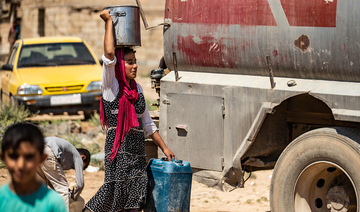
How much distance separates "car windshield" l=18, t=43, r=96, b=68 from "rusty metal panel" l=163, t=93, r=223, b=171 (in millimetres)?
5966

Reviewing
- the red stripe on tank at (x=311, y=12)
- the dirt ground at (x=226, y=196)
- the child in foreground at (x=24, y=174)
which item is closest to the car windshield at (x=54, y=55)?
Answer: the dirt ground at (x=226, y=196)

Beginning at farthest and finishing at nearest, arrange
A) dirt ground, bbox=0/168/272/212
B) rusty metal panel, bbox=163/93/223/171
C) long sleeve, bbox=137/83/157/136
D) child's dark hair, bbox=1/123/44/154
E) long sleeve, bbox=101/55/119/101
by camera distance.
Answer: dirt ground, bbox=0/168/272/212, rusty metal panel, bbox=163/93/223/171, long sleeve, bbox=137/83/157/136, long sleeve, bbox=101/55/119/101, child's dark hair, bbox=1/123/44/154

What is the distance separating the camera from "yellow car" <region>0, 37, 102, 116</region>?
352 inches

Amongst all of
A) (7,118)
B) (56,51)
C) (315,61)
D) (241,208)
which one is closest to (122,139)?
(315,61)

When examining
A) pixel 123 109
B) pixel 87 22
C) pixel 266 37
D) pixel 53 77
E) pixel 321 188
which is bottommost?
pixel 321 188

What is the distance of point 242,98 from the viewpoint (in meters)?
3.84

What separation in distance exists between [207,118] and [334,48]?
1186 mm

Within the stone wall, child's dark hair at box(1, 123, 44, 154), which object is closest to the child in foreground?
child's dark hair at box(1, 123, 44, 154)

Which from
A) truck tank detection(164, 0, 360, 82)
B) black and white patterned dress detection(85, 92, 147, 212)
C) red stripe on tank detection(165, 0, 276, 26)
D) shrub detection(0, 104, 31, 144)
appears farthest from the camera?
shrub detection(0, 104, 31, 144)

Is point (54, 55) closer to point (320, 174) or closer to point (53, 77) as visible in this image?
point (53, 77)

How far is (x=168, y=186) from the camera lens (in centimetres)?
360

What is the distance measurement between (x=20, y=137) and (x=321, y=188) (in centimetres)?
251

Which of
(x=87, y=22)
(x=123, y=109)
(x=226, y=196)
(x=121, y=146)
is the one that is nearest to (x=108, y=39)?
(x=123, y=109)

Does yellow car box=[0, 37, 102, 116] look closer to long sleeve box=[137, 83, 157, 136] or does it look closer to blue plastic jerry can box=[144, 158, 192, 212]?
long sleeve box=[137, 83, 157, 136]
